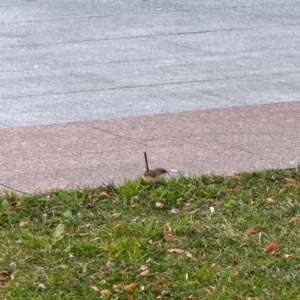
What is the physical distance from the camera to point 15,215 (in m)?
5.73

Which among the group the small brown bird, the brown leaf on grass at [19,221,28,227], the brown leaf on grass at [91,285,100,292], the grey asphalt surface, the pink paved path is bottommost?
the grey asphalt surface

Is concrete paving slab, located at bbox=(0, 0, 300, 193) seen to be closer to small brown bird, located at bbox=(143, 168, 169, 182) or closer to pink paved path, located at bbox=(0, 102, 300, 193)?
pink paved path, located at bbox=(0, 102, 300, 193)

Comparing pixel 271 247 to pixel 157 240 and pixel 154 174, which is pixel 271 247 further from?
pixel 154 174

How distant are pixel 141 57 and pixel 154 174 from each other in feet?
17.1

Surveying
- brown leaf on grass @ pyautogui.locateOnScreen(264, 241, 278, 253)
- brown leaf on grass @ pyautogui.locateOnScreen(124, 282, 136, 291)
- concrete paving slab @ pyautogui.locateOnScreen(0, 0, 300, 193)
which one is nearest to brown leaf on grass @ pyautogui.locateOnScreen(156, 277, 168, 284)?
brown leaf on grass @ pyautogui.locateOnScreen(124, 282, 136, 291)

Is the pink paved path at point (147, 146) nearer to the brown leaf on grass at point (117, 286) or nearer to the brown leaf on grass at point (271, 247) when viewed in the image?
the brown leaf on grass at point (271, 247)

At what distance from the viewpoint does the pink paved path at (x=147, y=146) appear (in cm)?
659

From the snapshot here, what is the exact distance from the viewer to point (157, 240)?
5.37 metres

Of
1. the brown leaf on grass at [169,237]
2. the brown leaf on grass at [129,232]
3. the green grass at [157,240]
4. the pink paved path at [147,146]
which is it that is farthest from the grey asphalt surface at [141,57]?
the brown leaf on grass at [169,237]

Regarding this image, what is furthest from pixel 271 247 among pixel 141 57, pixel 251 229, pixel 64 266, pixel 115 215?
pixel 141 57

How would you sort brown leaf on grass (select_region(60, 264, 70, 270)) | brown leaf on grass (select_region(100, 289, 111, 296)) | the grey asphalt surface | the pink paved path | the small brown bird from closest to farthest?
brown leaf on grass (select_region(100, 289, 111, 296)) < brown leaf on grass (select_region(60, 264, 70, 270)) < the small brown bird < the pink paved path < the grey asphalt surface

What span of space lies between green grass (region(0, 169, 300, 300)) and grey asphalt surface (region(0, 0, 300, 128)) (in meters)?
2.29

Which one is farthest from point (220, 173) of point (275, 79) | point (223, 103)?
point (275, 79)

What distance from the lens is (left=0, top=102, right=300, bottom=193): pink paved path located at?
659cm
